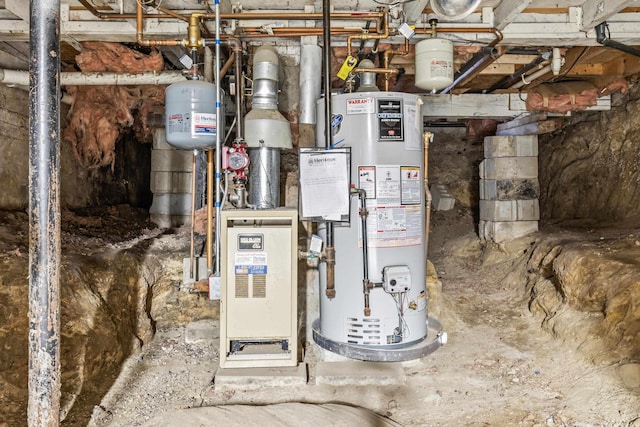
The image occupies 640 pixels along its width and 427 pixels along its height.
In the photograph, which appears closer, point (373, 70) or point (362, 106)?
point (362, 106)

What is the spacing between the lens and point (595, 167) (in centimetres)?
454

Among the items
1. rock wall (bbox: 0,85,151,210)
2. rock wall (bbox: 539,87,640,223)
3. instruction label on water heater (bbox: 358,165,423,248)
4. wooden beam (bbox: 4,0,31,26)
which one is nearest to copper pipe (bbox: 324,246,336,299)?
instruction label on water heater (bbox: 358,165,423,248)

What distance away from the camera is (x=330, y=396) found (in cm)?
212

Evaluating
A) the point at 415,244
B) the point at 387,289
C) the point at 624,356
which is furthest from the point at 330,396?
the point at 624,356

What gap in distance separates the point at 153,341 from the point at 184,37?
77.9 inches

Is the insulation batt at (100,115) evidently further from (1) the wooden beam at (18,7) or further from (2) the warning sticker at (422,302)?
(2) the warning sticker at (422,302)

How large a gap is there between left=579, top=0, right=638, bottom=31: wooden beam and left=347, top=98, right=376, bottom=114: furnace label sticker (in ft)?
4.53

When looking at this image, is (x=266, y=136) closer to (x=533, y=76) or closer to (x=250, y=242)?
(x=250, y=242)

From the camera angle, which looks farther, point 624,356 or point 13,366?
Result: point 624,356

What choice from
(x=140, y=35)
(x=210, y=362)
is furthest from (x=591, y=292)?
(x=140, y=35)

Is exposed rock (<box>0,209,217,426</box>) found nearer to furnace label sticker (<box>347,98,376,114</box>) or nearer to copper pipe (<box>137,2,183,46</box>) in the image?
copper pipe (<box>137,2,183,46</box>)

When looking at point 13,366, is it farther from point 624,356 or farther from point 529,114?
point 529,114

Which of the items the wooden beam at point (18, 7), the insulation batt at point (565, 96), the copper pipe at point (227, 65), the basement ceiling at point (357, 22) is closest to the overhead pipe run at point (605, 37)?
the basement ceiling at point (357, 22)

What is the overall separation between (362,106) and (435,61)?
0.62m
